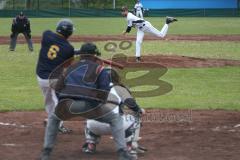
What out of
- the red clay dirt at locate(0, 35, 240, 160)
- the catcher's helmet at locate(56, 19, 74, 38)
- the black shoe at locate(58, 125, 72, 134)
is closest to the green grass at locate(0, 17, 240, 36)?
the red clay dirt at locate(0, 35, 240, 160)

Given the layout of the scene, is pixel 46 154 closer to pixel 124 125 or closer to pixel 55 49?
pixel 124 125

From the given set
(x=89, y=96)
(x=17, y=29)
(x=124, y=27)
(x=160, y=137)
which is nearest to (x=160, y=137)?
(x=160, y=137)

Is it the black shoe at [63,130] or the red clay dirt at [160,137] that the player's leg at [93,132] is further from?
the black shoe at [63,130]

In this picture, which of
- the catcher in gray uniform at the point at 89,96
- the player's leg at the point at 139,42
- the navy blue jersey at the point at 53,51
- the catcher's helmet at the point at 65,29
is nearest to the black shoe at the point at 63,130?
the navy blue jersey at the point at 53,51

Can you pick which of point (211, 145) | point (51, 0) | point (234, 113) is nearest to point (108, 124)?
point (211, 145)

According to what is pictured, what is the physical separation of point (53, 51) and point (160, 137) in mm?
2438

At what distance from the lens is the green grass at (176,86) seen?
12.9 meters

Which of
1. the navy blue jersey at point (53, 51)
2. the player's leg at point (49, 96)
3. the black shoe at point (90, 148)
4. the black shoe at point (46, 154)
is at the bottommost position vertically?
the black shoe at point (90, 148)

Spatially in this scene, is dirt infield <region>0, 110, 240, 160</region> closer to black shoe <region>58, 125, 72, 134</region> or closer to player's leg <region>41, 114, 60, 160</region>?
black shoe <region>58, 125, 72, 134</region>

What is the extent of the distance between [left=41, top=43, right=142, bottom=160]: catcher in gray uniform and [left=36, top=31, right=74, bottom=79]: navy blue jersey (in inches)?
30.5

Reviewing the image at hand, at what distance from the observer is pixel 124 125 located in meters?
7.80

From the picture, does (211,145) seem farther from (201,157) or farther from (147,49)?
(147,49)

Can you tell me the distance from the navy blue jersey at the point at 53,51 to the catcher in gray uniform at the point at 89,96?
78 cm

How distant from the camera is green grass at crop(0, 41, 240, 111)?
1290cm
